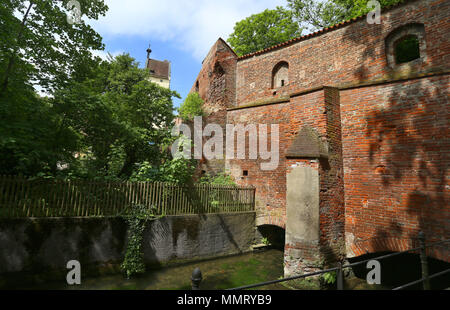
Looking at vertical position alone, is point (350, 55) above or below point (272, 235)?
above

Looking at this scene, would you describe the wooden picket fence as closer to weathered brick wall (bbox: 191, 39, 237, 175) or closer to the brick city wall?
the brick city wall

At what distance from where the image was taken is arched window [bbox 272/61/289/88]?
11.4m

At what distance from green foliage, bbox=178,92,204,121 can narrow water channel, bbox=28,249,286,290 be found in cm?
831

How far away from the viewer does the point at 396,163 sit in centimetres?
635

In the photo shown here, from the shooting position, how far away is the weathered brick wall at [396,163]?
571 centimetres

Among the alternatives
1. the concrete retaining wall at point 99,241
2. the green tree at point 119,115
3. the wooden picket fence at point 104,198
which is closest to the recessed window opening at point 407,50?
the wooden picket fence at point 104,198

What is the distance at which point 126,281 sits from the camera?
655 cm

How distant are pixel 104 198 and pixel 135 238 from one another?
1.60 metres

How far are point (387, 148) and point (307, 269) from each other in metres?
4.16

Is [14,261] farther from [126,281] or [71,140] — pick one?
[71,140]

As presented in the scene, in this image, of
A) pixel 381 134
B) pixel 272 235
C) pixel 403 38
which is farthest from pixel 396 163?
pixel 272 235

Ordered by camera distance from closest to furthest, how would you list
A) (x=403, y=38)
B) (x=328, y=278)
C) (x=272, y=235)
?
(x=328, y=278), (x=403, y=38), (x=272, y=235)

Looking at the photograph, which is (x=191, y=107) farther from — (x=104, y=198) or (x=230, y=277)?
(x=230, y=277)

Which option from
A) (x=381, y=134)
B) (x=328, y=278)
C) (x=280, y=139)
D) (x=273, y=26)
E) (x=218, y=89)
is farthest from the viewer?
→ (x=273, y=26)
